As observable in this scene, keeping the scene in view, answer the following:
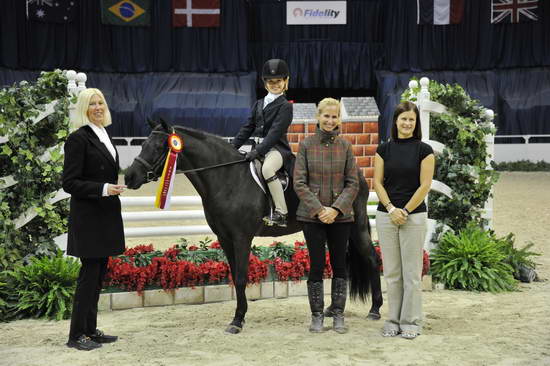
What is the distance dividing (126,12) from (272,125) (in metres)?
15.0

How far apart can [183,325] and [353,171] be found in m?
1.54

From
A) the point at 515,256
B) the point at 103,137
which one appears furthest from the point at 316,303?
the point at 515,256

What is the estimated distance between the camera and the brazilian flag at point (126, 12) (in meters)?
17.4

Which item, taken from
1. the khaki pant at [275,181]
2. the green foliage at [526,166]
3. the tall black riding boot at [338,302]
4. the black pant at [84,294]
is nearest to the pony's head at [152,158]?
the black pant at [84,294]

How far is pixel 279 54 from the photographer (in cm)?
1852

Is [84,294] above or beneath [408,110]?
beneath

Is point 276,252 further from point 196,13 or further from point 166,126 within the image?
point 196,13

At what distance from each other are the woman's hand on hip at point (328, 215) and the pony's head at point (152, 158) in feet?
3.40

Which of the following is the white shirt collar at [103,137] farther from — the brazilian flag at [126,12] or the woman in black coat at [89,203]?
the brazilian flag at [126,12]

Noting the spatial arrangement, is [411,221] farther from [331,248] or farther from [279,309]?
[279,309]

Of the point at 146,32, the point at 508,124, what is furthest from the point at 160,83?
the point at 508,124

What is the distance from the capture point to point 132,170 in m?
3.59

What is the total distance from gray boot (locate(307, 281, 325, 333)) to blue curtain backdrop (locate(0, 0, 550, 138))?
13.9 m

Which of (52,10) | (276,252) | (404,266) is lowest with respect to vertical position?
(276,252)
